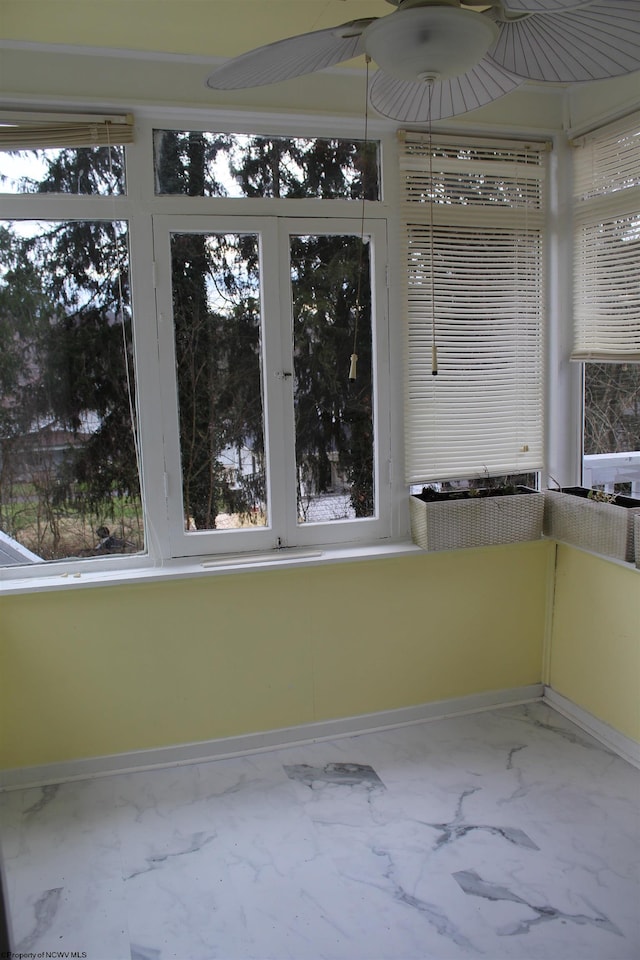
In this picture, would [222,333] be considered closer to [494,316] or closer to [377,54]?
[494,316]

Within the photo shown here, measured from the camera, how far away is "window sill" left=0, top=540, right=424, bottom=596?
7.88 ft

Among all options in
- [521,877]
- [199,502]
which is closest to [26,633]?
[199,502]

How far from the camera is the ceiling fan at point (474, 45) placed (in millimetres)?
979

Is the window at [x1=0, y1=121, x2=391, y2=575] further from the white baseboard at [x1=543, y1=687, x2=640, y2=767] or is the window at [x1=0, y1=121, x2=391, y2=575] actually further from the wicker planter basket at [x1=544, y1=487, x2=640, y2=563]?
the white baseboard at [x1=543, y1=687, x2=640, y2=767]

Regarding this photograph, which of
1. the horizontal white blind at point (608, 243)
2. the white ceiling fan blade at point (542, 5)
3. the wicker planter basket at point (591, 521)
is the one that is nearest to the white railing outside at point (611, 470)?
the wicker planter basket at point (591, 521)

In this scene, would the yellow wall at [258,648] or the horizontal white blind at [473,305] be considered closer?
the yellow wall at [258,648]

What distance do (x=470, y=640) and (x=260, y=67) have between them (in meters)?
2.25

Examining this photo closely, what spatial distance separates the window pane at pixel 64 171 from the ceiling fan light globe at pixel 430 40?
162 centimetres

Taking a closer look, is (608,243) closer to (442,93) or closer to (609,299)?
(609,299)

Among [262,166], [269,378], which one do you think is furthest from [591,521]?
[262,166]

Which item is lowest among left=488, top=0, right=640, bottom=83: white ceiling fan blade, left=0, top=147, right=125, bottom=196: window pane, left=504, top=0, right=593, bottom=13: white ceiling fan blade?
left=504, top=0, right=593, bottom=13: white ceiling fan blade

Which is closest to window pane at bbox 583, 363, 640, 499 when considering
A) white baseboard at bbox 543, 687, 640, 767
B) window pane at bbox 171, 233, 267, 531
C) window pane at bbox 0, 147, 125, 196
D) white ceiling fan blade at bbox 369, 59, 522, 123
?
white baseboard at bbox 543, 687, 640, 767

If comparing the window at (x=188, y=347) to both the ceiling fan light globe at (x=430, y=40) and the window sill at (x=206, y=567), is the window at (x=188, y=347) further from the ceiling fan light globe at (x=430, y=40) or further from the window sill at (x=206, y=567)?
the ceiling fan light globe at (x=430, y=40)

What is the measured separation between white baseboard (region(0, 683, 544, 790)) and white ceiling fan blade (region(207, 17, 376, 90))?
2133mm
